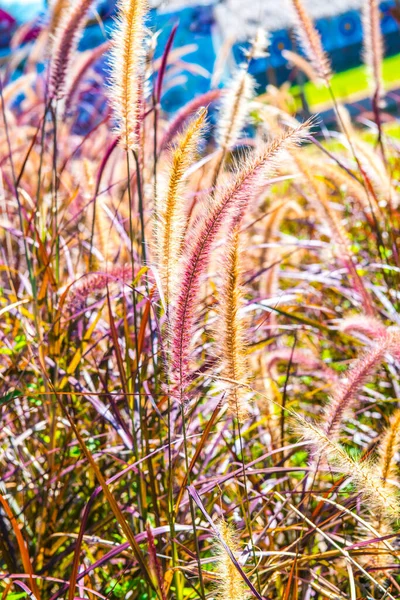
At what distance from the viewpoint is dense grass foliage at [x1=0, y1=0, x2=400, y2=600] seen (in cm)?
105

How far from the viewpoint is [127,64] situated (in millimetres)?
1211

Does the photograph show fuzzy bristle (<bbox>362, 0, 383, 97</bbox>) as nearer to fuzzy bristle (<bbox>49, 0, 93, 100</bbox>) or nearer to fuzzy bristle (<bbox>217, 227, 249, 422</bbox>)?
fuzzy bristle (<bbox>49, 0, 93, 100</bbox>)

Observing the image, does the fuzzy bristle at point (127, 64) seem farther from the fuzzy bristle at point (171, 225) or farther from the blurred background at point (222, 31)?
the blurred background at point (222, 31)

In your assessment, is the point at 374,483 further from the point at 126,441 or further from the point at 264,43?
the point at 264,43

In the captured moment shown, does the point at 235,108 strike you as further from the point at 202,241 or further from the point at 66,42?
the point at 202,241

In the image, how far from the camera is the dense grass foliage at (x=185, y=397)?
105 centimetres

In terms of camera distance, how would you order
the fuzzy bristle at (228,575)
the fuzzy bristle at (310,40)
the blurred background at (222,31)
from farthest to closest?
1. the blurred background at (222,31)
2. the fuzzy bristle at (310,40)
3. the fuzzy bristle at (228,575)

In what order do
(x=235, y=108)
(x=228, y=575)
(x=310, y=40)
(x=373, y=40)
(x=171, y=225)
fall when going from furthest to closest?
(x=373, y=40) < (x=310, y=40) < (x=235, y=108) < (x=171, y=225) < (x=228, y=575)

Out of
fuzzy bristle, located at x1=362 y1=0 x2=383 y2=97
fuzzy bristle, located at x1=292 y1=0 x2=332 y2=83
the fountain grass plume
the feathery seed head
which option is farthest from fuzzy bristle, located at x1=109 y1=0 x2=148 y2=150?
fuzzy bristle, located at x1=362 y1=0 x2=383 y2=97

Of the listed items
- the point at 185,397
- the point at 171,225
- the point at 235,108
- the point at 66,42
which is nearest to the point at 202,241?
the point at 171,225

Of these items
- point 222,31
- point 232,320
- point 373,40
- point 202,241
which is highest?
point 222,31

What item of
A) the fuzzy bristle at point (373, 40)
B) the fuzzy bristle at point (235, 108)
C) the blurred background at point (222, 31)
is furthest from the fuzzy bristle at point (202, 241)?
the blurred background at point (222, 31)

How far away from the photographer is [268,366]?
176cm

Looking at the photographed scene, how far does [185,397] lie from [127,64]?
0.57 meters
